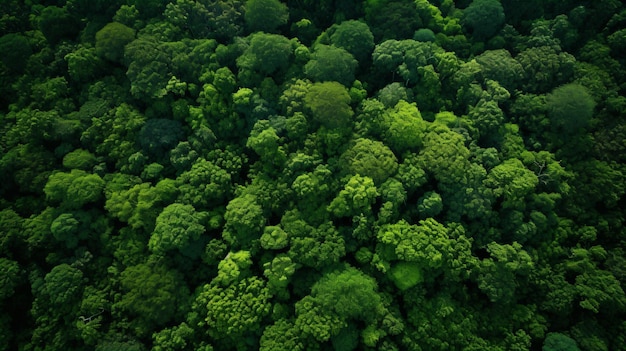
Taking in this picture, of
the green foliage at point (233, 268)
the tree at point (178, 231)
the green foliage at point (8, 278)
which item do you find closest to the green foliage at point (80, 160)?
the tree at point (178, 231)

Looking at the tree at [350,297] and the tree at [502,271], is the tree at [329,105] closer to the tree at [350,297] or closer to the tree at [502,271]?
the tree at [350,297]

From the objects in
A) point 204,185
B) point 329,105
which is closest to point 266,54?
point 329,105

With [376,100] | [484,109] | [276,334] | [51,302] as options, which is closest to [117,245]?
[51,302]

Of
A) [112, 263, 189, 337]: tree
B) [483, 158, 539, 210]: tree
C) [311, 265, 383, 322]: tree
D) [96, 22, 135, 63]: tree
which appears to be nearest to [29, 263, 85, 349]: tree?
[112, 263, 189, 337]: tree

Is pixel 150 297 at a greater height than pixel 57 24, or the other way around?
pixel 57 24

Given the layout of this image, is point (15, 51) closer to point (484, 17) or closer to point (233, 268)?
point (233, 268)

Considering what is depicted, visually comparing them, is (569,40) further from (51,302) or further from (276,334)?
(51,302)
